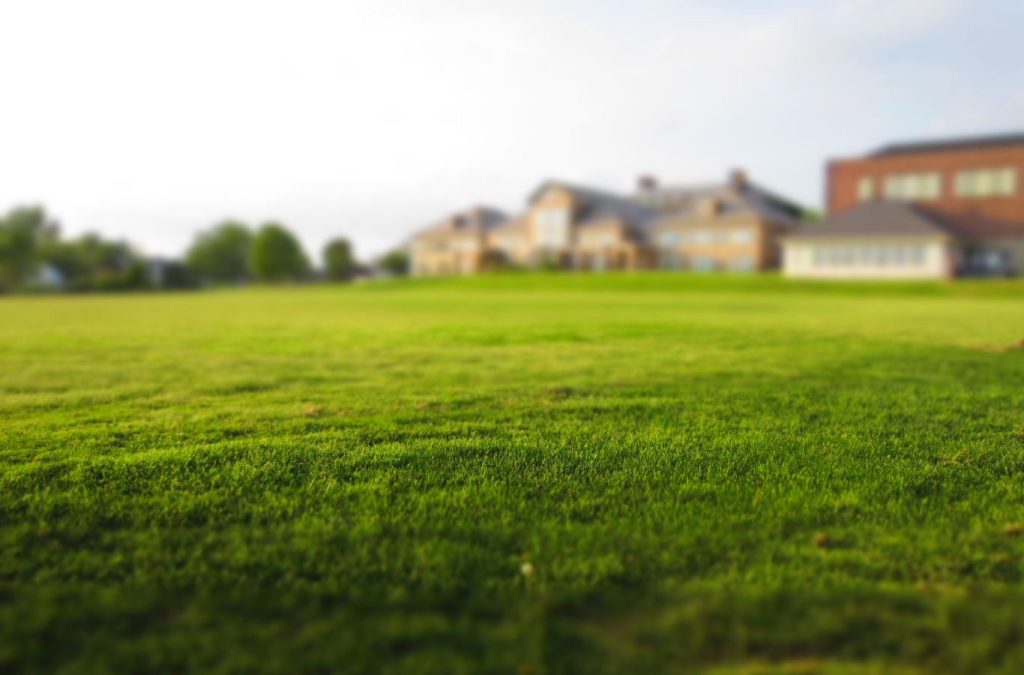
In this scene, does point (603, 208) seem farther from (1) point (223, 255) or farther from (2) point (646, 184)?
(1) point (223, 255)

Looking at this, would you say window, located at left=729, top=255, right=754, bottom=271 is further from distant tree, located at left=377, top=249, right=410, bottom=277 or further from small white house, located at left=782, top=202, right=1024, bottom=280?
Answer: distant tree, located at left=377, top=249, right=410, bottom=277

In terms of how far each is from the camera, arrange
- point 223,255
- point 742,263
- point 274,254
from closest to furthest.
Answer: point 742,263
point 274,254
point 223,255

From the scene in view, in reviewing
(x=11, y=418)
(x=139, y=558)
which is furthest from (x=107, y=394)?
(x=139, y=558)

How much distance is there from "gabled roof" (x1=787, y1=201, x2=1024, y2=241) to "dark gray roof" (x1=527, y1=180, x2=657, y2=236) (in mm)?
19569

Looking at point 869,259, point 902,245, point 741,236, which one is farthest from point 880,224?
point 741,236

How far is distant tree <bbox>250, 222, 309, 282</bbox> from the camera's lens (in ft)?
260

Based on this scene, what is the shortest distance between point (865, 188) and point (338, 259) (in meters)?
54.8

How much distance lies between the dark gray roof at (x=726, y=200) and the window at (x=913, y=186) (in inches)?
386

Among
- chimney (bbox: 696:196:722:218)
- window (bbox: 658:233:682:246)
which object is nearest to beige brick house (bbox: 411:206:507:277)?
window (bbox: 658:233:682:246)

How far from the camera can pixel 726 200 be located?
2479 inches

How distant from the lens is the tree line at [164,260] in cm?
7181

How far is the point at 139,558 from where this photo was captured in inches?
120

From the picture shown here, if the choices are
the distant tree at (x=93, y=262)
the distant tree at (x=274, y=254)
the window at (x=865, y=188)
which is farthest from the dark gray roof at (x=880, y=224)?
the distant tree at (x=93, y=262)

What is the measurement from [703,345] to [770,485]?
259 inches
